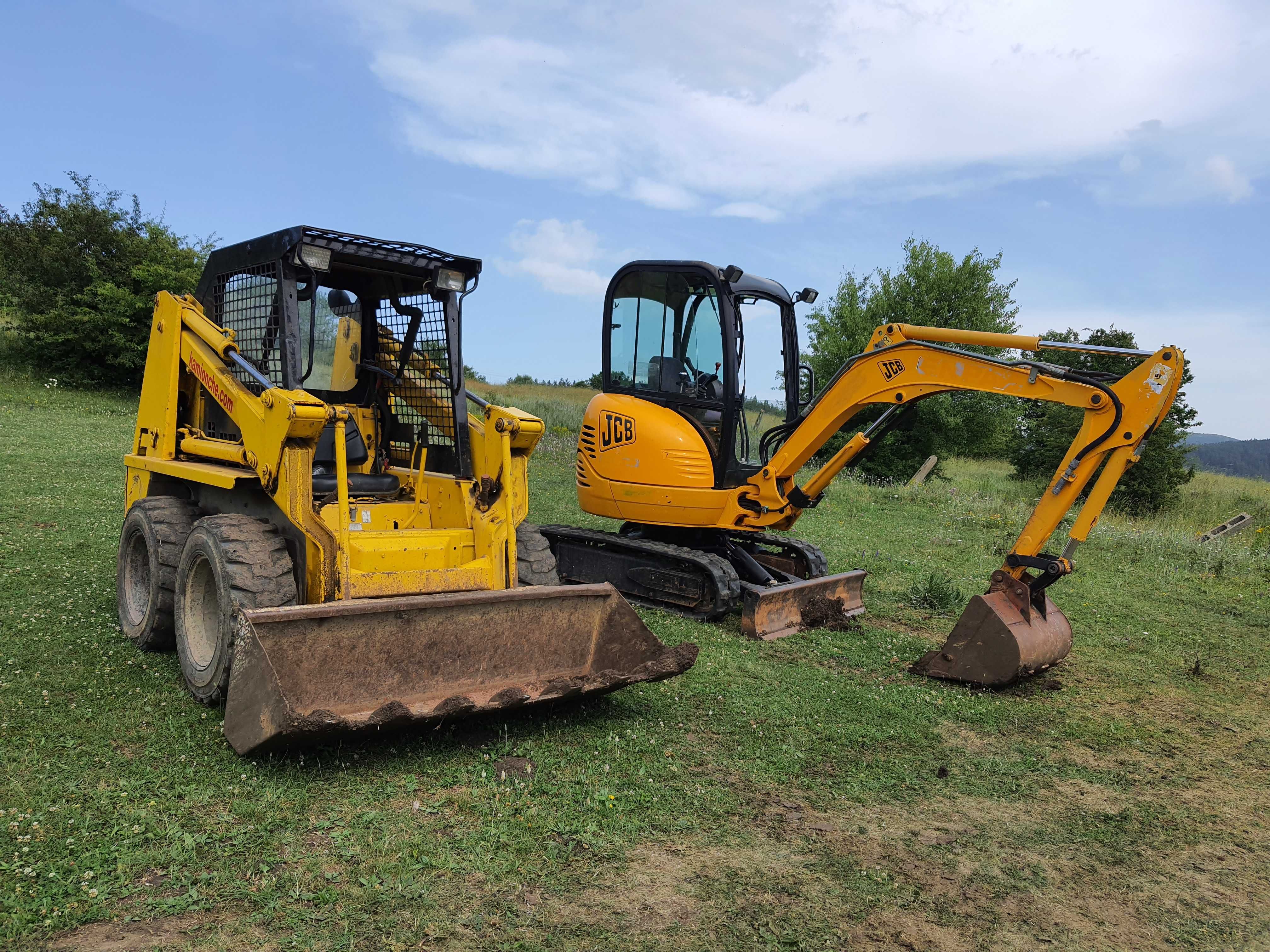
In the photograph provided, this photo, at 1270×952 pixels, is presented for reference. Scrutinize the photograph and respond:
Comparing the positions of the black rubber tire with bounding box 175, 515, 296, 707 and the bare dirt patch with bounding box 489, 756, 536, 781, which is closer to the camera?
the bare dirt patch with bounding box 489, 756, 536, 781

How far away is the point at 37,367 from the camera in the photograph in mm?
24188

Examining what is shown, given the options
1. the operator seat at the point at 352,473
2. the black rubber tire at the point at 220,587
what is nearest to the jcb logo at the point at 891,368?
A: the operator seat at the point at 352,473

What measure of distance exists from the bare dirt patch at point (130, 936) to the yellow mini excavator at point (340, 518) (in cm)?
90

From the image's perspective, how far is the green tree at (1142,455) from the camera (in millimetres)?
23234

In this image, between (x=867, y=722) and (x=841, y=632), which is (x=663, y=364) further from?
(x=867, y=722)

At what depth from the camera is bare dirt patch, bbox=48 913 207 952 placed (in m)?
2.82

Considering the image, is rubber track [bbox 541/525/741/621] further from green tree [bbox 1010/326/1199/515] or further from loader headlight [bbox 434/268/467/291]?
green tree [bbox 1010/326/1199/515]

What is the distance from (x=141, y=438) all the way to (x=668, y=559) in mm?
4319

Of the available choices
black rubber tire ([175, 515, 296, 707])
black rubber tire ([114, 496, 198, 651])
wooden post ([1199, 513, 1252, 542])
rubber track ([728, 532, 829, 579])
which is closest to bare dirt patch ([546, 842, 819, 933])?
black rubber tire ([175, 515, 296, 707])

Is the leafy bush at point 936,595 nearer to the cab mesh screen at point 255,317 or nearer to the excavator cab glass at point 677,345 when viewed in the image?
the excavator cab glass at point 677,345

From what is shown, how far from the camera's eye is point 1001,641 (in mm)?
6109

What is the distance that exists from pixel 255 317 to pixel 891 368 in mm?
4628

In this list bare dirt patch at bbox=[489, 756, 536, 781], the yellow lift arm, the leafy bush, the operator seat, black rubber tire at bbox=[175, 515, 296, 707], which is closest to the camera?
bare dirt patch at bbox=[489, 756, 536, 781]

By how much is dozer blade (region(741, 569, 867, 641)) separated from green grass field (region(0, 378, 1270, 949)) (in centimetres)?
25
